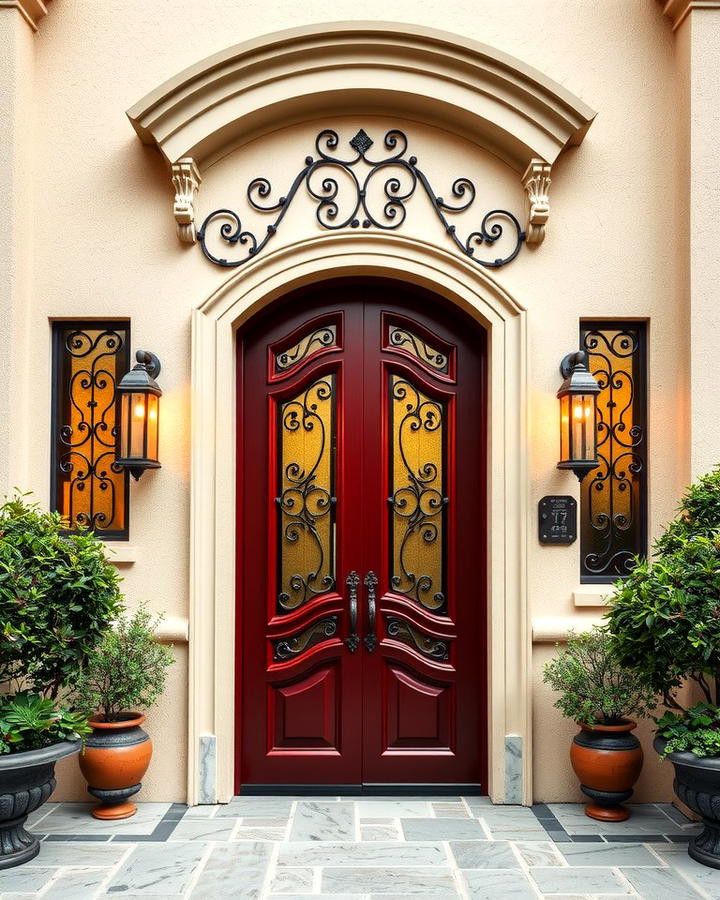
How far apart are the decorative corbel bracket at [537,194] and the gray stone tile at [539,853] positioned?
10.4 ft

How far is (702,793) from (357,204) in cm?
349

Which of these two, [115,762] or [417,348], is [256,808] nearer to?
[115,762]

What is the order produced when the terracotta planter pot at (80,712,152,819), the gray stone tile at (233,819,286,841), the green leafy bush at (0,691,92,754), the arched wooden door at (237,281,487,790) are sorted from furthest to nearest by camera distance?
1. the arched wooden door at (237,281,487,790)
2. the terracotta planter pot at (80,712,152,819)
3. the gray stone tile at (233,819,286,841)
4. the green leafy bush at (0,691,92,754)

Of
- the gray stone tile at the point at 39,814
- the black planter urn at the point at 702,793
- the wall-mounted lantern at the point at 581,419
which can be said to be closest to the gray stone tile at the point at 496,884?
the black planter urn at the point at 702,793

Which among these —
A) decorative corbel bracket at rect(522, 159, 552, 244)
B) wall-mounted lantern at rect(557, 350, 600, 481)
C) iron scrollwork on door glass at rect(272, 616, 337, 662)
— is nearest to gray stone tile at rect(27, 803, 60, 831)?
iron scrollwork on door glass at rect(272, 616, 337, 662)

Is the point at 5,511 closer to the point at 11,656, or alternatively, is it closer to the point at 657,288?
the point at 11,656

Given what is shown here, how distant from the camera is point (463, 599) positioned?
15.7 ft

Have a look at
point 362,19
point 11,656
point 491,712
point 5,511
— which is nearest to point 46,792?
point 11,656

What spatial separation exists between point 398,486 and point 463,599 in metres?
0.76

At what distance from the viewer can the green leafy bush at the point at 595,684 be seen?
4215 mm

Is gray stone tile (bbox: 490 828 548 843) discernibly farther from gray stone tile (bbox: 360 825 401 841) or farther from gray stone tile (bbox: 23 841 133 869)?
gray stone tile (bbox: 23 841 133 869)

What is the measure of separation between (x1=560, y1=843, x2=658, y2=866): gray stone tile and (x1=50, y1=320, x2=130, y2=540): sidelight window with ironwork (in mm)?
2844

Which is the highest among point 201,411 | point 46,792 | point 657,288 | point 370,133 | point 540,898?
point 370,133

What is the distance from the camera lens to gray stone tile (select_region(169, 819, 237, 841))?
4031mm
